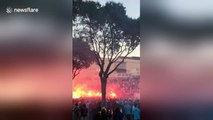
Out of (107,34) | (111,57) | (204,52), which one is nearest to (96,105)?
(111,57)

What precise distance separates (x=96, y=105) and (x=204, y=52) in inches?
56.8

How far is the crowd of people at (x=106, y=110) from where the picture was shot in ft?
13.1

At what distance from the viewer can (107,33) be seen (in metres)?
4.10

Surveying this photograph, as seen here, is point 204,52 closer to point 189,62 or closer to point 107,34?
point 189,62

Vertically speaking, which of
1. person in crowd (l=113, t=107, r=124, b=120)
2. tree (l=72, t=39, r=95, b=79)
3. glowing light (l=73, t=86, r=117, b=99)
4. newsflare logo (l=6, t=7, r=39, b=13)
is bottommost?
person in crowd (l=113, t=107, r=124, b=120)

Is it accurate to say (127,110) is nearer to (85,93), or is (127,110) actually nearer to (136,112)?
(136,112)

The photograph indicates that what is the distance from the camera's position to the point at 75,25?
161 inches

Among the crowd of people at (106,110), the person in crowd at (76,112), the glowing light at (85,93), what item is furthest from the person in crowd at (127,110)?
the person in crowd at (76,112)

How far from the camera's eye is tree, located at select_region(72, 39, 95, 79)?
4.06m

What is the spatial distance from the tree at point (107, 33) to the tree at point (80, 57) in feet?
0.21

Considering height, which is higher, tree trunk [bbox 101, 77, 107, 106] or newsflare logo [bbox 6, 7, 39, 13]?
newsflare logo [bbox 6, 7, 39, 13]

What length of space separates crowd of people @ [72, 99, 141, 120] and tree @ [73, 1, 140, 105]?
0.10 meters

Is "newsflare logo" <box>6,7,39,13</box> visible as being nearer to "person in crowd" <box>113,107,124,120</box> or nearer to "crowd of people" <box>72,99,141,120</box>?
"crowd of people" <box>72,99,141,120</box>

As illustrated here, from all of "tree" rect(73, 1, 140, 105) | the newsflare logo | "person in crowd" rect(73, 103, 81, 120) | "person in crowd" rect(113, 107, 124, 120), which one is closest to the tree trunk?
"tree" rect(73, 1, 140, 105)
